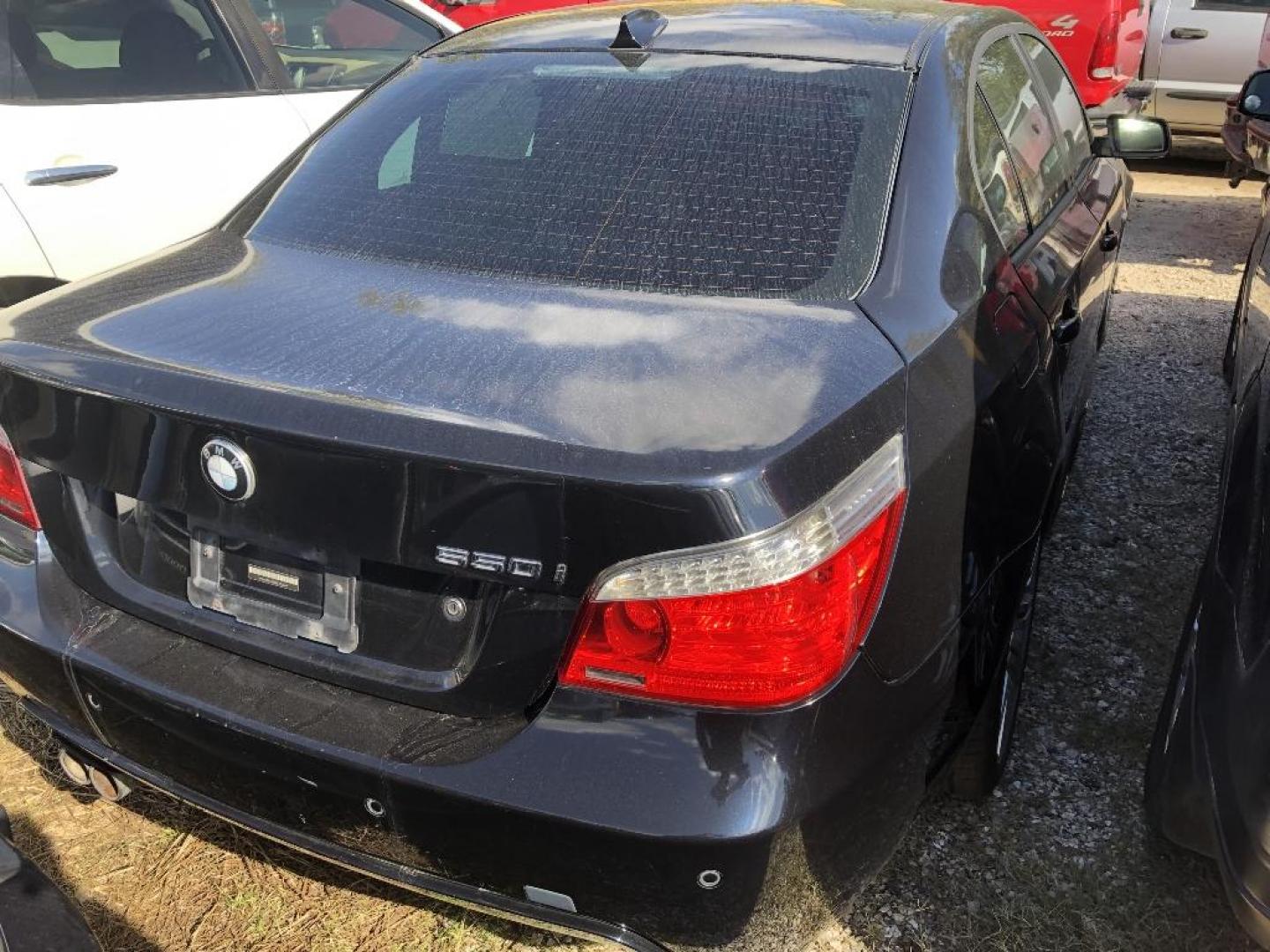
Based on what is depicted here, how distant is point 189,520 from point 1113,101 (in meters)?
7.27

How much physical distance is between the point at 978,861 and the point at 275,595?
149 centimetres

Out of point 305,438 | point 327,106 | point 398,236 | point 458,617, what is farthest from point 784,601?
point 327,106

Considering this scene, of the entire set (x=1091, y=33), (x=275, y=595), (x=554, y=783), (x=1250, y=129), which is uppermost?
(x=1091, y=33)

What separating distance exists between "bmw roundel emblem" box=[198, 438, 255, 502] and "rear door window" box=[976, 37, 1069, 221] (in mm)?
1816

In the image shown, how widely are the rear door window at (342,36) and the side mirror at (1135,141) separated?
264cm

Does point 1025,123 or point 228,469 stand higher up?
point 1025,123

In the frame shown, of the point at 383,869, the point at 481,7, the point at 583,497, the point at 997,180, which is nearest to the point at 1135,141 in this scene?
the point at 997,180

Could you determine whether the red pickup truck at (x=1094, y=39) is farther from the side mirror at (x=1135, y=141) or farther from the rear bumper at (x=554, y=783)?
the rear bumper at (x=554, y=783)

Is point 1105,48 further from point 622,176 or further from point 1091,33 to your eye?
point 622,176

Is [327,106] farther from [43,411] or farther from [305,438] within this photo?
Result: [305,438]

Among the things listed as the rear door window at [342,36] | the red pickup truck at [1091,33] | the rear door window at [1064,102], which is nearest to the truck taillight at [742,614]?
the rear door window at [1064,102]

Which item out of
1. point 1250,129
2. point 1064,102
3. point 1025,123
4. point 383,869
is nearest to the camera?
point 383,869

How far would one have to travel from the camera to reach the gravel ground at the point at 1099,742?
2211 mm

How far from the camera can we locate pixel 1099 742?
2707 mm
